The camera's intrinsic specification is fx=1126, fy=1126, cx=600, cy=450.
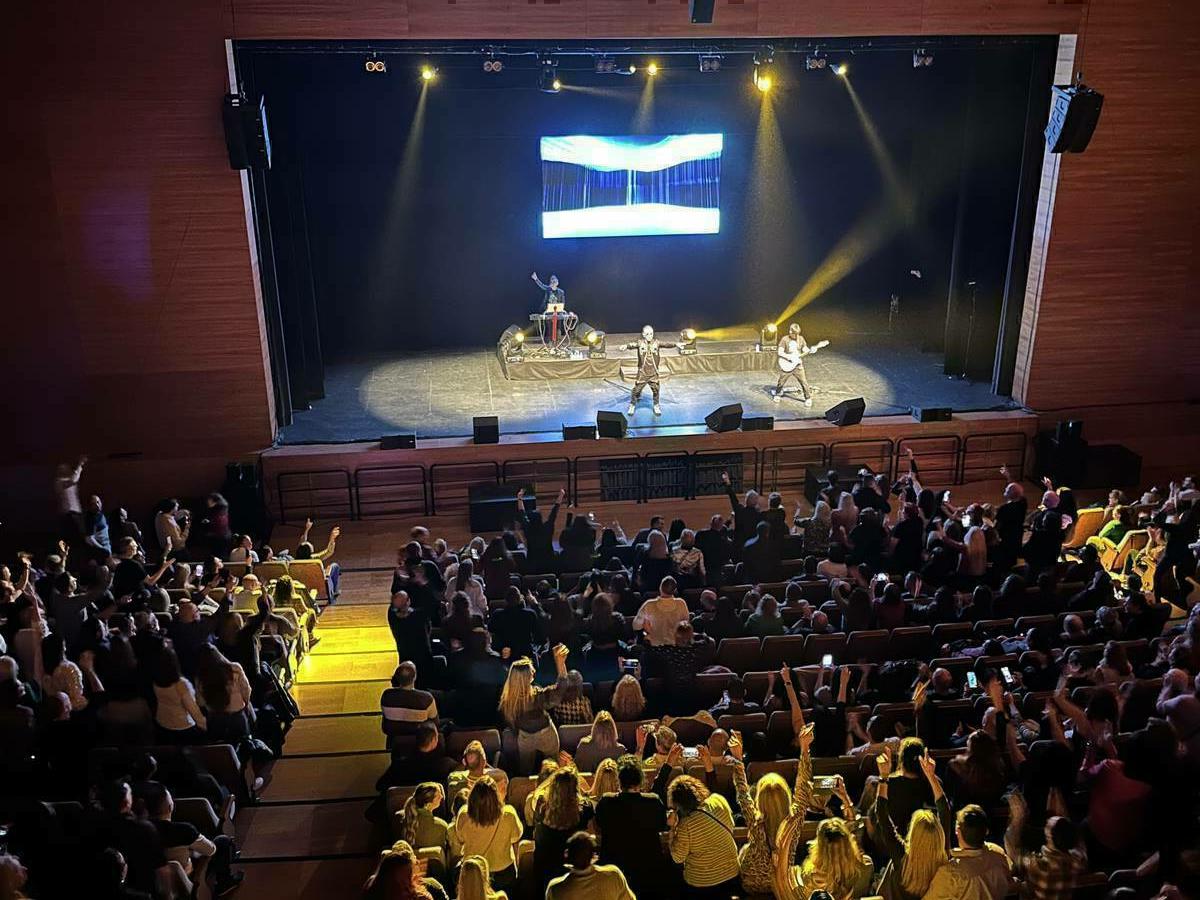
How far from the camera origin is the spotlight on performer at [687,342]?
16.0 metres

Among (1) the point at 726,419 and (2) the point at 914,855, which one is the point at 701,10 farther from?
(2) the point at 914,855

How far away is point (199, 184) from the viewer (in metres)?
11.8

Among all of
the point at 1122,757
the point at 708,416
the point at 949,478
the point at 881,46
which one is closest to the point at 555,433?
the point at 708,416

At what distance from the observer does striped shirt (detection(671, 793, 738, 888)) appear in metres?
4.91

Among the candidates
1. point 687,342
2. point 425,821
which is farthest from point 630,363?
point 425,821

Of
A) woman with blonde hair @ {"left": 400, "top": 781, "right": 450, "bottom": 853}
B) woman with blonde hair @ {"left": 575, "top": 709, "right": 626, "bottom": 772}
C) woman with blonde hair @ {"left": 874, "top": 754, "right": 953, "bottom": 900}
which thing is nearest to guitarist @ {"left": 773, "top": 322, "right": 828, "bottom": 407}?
woman with blonde hair @ {"left": 575, "top": 709, "right": 626, "bottom": 772}

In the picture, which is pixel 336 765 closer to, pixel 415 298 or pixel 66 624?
pixel 66 624

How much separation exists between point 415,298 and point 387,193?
1.62m

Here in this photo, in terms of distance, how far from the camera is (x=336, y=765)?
24.9 feet

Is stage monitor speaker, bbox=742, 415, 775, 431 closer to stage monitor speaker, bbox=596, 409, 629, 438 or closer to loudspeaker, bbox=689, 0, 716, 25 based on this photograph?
stage monitor speaker, bbox=596, 409, 629, 438

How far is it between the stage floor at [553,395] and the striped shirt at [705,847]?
337 inches

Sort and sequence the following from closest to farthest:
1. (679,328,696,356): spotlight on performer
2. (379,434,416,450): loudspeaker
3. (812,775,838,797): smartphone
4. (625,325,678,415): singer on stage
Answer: (812,775,838,797): smartphone
(379,434,416,450): loudspeaker
(625,325,678,415): singer on stage
(679,328,696,356): spotlight on performer

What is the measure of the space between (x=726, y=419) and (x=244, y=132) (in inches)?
236

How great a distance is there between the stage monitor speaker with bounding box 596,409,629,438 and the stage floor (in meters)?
0.69
